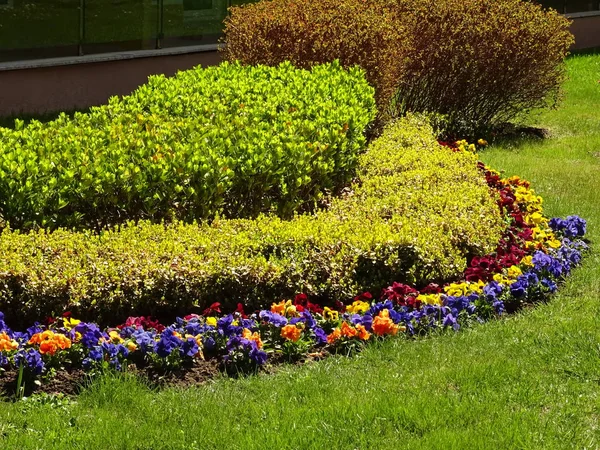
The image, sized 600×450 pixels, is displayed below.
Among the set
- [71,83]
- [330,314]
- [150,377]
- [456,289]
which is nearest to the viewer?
Result: [150,377]

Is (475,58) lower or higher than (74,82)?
A: higher

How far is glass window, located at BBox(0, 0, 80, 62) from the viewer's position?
12.5 m

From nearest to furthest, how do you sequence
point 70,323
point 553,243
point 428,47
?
point 70,323 < point 553,243 < point 428,47

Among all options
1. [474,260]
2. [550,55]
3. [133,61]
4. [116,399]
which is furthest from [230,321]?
[133,61]

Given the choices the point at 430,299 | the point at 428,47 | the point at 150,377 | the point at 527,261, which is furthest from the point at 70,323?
the point at 428,47

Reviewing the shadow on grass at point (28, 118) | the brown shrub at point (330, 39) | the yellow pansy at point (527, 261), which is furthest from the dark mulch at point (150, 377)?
the shadow on grass at point (28, 118)

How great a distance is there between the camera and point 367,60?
9.89m

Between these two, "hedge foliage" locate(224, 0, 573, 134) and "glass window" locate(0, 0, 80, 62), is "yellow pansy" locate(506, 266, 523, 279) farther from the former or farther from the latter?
"glass window" locate(0, 0, 80, 62)

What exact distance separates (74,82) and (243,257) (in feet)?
25.3

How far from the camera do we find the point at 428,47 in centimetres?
1105

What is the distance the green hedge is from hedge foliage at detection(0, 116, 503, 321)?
24cm

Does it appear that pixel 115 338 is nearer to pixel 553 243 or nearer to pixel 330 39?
pixel 553 243

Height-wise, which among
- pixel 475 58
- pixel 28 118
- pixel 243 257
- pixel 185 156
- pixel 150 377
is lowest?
pixel 28 118

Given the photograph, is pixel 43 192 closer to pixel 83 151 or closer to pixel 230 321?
pixel 83 151
